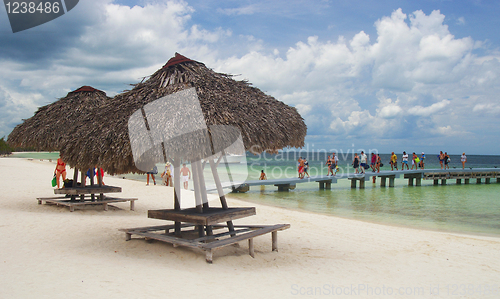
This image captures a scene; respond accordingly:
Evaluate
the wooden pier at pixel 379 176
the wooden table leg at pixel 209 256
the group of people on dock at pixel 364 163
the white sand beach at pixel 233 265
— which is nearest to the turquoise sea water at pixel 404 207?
the wooden pier at pixel 379 176

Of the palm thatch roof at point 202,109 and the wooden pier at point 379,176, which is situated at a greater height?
the palm thatch roof at point 202,109

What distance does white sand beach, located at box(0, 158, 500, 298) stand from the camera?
3.89 m

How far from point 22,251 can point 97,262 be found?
1.38 metres

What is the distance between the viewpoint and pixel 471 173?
28.0 metres

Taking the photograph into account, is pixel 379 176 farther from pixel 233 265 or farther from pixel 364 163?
pixel 233 265

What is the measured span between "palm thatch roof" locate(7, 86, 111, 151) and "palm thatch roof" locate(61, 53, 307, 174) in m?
3.93

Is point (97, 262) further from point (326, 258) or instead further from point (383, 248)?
point (383, 248)

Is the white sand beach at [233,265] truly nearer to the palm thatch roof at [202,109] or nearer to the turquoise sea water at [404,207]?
the palm thatch roof at [202,109]

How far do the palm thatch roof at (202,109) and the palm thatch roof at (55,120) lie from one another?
155 inches

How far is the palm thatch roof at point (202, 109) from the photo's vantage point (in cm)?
468

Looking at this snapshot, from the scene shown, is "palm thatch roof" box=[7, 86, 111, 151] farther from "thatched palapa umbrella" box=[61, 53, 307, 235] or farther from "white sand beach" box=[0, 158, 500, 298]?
"thatched palapa umbrella" box=[61, 53, 307, 235]

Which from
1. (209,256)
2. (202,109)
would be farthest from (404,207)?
(202,109)

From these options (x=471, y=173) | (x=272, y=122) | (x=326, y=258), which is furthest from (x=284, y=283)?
(x=471, y=173)

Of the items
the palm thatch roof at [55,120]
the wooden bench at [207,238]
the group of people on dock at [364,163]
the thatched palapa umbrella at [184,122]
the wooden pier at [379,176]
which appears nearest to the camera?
the thatched palapa umbrella at [184,122]
